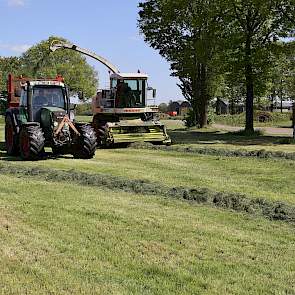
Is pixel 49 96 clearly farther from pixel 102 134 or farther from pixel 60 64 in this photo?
pixel 60 64

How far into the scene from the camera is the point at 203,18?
1302 inches

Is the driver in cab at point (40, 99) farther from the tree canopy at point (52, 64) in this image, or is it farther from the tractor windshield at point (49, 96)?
the tree canopy at point (52, 64)

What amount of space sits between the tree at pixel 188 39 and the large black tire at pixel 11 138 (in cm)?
1562

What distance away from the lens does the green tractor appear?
1637 cm

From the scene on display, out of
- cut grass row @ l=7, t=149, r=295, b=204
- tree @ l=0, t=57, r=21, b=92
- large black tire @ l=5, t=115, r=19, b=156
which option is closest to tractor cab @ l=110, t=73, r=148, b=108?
cut grass row @ l=7, t=149, r=295, b=204

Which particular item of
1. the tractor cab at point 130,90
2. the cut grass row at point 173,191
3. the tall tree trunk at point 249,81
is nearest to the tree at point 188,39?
the tall tree trunk at point 249,81

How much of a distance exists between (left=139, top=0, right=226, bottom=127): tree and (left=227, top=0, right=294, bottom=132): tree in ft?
4.86

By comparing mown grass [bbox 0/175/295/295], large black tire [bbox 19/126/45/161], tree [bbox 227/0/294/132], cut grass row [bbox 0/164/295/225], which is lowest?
mown grass [bbox 0/175/295/295]

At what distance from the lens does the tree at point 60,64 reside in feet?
273

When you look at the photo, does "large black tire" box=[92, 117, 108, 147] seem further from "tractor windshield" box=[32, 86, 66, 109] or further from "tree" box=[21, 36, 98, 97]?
"tree" box=[21, 36, 98, 97]

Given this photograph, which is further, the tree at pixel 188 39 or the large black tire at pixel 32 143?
the tree at pixel 188 39

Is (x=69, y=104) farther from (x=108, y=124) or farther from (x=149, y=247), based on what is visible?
(x=149, y=247)

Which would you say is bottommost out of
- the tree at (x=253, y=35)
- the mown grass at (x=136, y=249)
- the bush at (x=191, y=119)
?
the mown grass at (x=136, y=249)

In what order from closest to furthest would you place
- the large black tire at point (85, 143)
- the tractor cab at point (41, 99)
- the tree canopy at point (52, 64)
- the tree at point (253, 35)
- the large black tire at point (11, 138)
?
the large black tire at point (85, 143) → the tractor cab at point (41, 99) → the large black tire at point (11, 138) → the tree at point (253, 35) → the tree canopy at point (52, 64)
